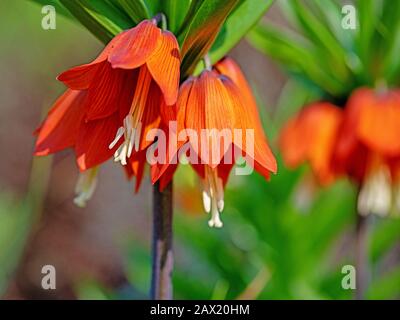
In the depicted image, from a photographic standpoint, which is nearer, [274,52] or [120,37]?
[120,37]

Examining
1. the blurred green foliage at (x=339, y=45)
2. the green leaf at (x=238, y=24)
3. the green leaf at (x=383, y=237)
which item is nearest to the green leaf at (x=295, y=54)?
the blurred green foliage at (x=339, y=45)

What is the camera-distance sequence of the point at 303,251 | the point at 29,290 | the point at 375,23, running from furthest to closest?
1. the point at 29,290
2. the point at 303,251
3. the point at 375,23

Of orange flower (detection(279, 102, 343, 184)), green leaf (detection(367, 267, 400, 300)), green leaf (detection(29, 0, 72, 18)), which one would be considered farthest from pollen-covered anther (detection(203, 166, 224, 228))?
green leaf (detection(367, 267, 400, 300))

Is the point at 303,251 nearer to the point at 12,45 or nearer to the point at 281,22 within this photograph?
the point at 12,45

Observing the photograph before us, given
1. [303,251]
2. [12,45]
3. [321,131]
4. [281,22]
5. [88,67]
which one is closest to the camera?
[88,67]

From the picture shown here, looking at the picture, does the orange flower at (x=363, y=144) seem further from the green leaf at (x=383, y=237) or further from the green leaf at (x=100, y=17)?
the green leaf at (x=100, y=17)

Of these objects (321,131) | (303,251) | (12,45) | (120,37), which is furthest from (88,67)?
(12,45)

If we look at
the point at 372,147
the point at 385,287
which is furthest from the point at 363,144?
the point at 385,287
